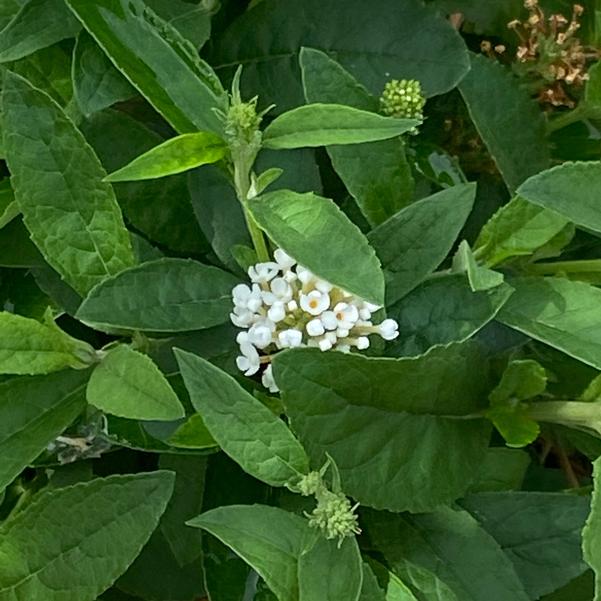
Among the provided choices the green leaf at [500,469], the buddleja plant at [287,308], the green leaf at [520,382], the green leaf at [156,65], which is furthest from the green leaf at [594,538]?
the green leaf at [156,65]

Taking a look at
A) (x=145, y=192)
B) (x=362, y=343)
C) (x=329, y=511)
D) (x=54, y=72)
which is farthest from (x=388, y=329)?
(x=54, y=72)

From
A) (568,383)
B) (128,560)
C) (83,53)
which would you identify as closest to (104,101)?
(83,53)

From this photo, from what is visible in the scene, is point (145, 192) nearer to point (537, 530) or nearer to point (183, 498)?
point (183, 498)

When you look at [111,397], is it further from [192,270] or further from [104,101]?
[104,101]

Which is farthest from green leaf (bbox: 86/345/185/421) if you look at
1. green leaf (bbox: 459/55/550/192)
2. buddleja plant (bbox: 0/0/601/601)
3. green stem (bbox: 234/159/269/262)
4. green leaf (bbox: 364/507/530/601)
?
green leaf (bbox: 459/55/550/192)

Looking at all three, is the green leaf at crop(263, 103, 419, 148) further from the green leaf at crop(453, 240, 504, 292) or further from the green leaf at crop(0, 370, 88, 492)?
the green leaf at crop(0, 370, 88, 492)

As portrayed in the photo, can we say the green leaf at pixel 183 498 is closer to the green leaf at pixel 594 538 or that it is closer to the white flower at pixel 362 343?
the white flower at pixel 362 343
